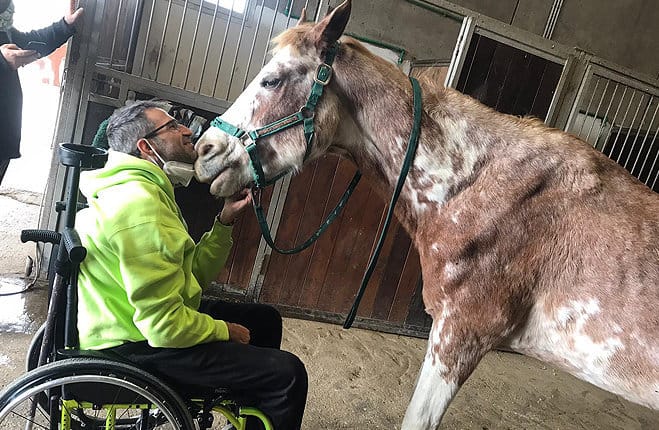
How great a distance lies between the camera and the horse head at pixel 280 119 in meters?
1.45

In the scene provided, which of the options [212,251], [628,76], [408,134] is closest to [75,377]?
[212,251]

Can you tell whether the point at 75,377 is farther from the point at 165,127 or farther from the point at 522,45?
the point at 522,45

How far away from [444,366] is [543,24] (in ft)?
16.7

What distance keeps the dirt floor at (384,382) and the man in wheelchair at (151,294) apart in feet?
3.23

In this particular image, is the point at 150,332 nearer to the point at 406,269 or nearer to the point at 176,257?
the point at 176,257

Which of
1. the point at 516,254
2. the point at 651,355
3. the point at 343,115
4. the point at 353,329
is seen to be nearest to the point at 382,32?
the point at 353,329

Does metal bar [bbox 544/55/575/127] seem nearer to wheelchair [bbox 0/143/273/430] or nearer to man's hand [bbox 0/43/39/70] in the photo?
wheelchair [bbox 0/143/273/430]

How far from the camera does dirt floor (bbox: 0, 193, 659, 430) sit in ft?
7.13

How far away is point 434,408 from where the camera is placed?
1427 mm

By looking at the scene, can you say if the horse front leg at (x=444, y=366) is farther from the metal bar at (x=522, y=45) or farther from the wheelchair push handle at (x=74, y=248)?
the metal bar at (x=522, y=45)

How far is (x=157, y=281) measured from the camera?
1.06m

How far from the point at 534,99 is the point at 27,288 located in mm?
3353

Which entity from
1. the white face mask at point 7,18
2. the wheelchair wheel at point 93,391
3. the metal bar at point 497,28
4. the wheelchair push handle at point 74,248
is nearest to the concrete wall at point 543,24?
the metal bar at point 497,28

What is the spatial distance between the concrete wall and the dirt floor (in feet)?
10.5
